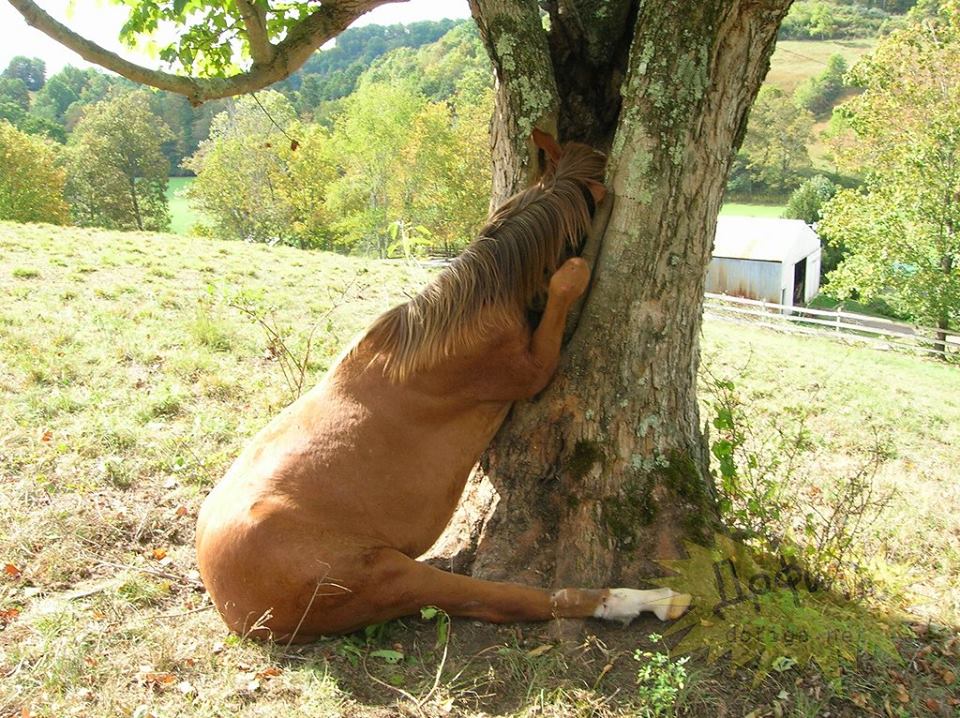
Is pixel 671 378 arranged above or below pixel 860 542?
above

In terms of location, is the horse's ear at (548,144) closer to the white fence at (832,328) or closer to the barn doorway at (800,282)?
the white fence at (832,328)

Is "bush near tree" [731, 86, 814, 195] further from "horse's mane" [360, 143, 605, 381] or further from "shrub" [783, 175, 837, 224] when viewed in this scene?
"horse's mane" [360, 143, 605, 381]

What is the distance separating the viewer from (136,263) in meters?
10.3

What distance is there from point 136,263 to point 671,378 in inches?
363

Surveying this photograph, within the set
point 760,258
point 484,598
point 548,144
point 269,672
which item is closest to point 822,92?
point 760,258

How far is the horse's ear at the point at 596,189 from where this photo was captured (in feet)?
11.0

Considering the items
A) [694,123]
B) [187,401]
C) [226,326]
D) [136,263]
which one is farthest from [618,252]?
[136,263]

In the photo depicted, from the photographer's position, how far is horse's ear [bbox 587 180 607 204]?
334 cm

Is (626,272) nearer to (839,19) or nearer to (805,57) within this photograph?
(805,57)

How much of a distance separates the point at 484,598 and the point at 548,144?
7.28 feet

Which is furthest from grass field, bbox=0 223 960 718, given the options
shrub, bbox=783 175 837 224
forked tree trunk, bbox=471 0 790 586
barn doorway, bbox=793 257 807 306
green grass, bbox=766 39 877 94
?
green grass, bbox=766 39 877 94

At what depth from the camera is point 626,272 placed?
10.9ft

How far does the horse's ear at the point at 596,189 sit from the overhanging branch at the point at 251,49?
5.69ft

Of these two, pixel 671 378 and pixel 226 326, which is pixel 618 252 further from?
pixel 226 326
